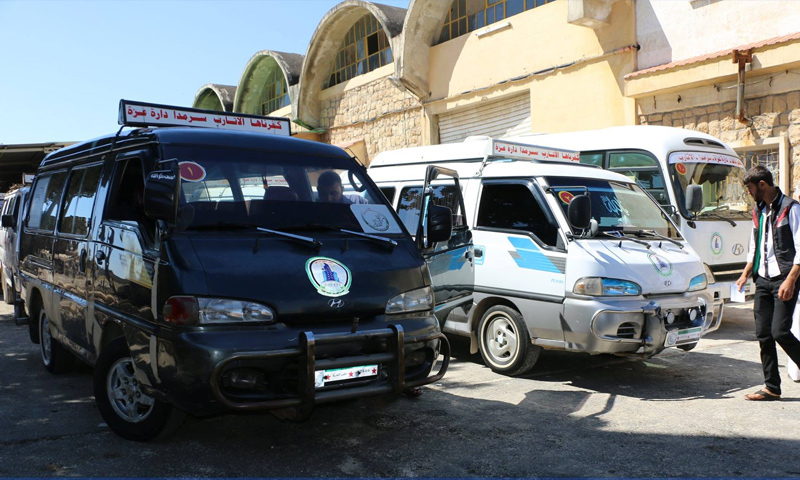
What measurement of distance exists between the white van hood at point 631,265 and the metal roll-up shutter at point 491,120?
1068 cm

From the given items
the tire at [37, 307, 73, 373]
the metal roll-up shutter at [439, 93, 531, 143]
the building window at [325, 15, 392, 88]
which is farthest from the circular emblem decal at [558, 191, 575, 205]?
the building window at [325, 15, 392, 88]

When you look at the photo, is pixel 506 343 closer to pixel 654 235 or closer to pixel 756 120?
pixel 654 235

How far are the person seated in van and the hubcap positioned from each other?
234 cm

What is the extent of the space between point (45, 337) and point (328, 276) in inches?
160

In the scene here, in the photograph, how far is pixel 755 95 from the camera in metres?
12.7

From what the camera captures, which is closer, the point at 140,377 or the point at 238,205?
the point at 140,377

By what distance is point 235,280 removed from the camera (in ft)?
13.1

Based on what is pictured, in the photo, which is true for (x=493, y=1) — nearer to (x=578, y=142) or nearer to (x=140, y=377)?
(x=578, y=142)

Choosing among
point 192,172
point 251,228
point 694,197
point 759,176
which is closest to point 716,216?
point 694,197

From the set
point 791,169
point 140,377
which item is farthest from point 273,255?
point 791,169

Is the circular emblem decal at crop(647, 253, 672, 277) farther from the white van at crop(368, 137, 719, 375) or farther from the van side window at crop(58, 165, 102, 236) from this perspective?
the van side window at crop(58, 165, 102, 236)

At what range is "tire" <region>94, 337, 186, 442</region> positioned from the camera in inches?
174

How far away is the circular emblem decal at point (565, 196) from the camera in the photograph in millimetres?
6746

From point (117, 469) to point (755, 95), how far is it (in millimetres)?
12350
